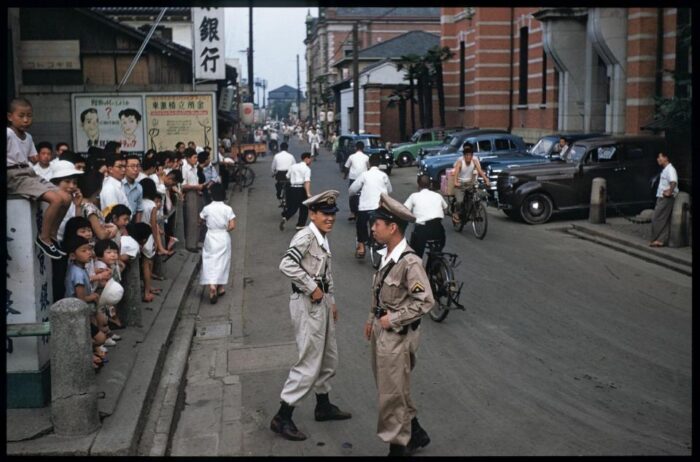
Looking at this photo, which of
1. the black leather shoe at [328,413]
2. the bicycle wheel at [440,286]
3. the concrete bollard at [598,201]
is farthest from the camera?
the concrete bollard at [598,201]

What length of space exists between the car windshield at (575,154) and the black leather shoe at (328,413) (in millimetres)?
13742

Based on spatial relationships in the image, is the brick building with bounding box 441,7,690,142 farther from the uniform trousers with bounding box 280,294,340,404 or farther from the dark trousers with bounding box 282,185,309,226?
the uniform trousers with bounding box 280,294,340,404

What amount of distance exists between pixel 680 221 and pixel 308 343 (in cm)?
1035

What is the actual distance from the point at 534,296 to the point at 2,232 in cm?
747

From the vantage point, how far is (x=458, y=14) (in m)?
46.4

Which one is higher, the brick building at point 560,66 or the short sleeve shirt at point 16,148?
the brick building at point 560,66

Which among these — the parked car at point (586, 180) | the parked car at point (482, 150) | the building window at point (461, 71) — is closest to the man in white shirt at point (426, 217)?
the parked car at point (586, 180)

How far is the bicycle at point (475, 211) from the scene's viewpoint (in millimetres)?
16812

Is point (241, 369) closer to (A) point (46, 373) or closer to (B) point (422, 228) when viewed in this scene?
(A) point (46, 373)

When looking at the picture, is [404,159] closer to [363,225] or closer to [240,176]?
[240,176]

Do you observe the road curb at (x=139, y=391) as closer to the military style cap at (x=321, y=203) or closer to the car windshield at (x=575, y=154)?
the military style cap at (x=321, y=203)

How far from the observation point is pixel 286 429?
21.8 ft

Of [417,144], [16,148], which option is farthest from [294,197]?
[417,144]

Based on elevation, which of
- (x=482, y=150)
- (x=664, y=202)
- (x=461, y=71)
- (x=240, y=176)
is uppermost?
(x=461, y=71)
